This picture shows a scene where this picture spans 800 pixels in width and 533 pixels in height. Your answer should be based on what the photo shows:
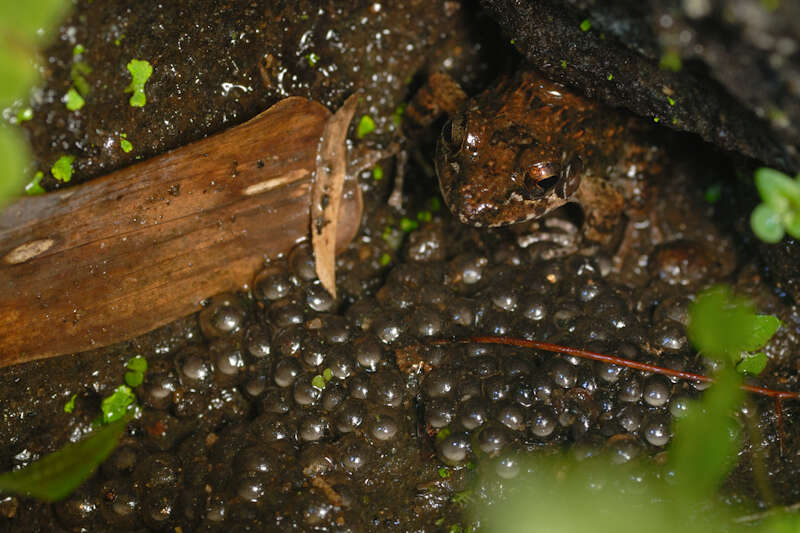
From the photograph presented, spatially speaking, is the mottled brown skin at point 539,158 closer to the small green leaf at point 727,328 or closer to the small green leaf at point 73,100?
the small green leaf at point 727,328

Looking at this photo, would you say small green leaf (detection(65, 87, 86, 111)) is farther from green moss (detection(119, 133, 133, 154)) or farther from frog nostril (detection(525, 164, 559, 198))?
frog nostril (detection(525, 164, 559, 198))

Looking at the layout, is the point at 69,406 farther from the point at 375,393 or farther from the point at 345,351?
the point at 375,393

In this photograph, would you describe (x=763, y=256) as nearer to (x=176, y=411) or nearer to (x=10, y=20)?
(x=176, y=411)

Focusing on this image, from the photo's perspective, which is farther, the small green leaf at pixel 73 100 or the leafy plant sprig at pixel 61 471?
the small green leaf at pixel 73 100

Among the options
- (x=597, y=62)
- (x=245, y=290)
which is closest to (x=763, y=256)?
(x=597, y=62)

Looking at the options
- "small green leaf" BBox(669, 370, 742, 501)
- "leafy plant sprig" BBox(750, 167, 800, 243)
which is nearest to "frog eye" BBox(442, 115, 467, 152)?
"leafy plant sprig" BBox(750, 167, 800, 243)

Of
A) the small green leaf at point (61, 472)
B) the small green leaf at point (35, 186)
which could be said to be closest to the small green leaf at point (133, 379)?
the small green leaf at point (61, 472)
